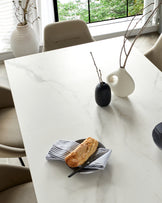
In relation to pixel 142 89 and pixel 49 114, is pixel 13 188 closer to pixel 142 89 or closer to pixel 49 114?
pixel 49 114

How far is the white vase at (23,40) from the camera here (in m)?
3.63

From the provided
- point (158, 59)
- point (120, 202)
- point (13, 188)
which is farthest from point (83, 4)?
point (120, 202)

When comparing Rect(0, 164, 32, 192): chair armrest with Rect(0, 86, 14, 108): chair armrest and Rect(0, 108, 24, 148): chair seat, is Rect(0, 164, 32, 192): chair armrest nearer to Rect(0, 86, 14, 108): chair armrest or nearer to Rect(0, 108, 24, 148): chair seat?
Rect(0, 108, 24, 148): chair seat

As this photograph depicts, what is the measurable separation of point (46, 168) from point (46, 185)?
10 centimetres

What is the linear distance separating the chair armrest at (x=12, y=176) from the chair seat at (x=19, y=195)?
24mm

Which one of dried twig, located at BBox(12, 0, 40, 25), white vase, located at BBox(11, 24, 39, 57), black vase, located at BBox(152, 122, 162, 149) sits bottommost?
white vase, located at BBox(11, 24, 39, 57)

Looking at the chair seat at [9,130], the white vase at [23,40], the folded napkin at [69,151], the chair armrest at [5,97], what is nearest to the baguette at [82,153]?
the folded napkin at [69,151]

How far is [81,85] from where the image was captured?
2.05 meters

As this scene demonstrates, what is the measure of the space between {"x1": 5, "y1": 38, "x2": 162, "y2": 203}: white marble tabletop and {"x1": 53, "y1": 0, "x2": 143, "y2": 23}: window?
2.04m

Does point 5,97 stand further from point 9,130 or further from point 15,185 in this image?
point 15,185

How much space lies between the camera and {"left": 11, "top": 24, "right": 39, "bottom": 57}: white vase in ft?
11.9

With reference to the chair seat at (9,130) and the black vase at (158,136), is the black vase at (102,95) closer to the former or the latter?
the black vase at (158,136)

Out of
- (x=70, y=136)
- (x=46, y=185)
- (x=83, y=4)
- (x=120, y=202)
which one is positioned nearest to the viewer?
(x=120, y=202)

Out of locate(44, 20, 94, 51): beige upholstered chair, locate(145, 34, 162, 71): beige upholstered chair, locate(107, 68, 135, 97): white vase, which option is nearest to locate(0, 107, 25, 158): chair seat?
locate(107, 68, 135, 97): white vase
